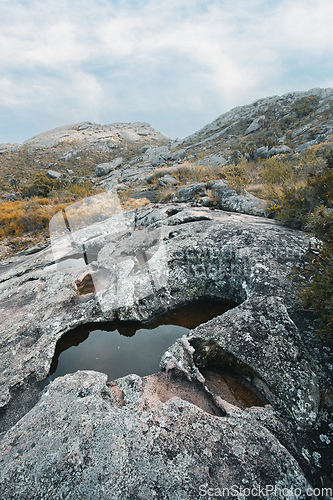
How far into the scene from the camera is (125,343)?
187 inches

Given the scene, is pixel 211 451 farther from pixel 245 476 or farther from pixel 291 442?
pixel 291 442

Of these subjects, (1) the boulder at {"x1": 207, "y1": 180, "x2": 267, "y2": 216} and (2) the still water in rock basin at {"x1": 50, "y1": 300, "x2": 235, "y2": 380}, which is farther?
(1) the boulder at {"x1": 207, "y1": 180, "x2": 267, "y2": 216}

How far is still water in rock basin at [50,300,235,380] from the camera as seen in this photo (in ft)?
13.9

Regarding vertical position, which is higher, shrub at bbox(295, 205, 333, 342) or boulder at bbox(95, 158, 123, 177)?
boulder at bbox(95, 158, 123, 177)

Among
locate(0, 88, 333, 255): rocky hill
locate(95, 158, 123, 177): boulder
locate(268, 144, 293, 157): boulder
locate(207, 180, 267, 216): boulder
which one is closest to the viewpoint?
locate(207, 180, 267, 216): boulder

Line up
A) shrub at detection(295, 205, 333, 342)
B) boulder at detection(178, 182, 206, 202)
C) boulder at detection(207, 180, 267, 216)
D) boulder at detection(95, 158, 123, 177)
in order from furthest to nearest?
boulder at detection(95, 158, 123, 177) < boulder at detection(178, 182, 206, 202) < boulder at detection(207, 180, 267, 216) < shrub at detection(295, 205, 333, 342)

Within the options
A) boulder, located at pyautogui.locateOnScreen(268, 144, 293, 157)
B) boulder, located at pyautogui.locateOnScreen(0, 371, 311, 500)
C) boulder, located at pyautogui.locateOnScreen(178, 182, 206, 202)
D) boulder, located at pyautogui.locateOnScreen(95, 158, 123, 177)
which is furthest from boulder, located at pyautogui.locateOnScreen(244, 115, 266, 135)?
boulder, located at pyautogui.locateOnScreen(0, 371, 311, 500)

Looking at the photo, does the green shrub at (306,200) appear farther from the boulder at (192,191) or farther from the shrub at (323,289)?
the boulder at (192,191)

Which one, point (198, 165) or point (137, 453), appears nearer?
point (137, 453)

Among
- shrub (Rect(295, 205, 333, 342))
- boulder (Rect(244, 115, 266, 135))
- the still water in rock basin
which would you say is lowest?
the still water in rock basin

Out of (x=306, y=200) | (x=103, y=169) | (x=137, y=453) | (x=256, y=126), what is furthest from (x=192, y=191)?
(x=103, y=169)

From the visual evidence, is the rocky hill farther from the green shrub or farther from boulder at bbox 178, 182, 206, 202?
the green shrub

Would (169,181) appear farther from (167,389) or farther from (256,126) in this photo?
(256,126)

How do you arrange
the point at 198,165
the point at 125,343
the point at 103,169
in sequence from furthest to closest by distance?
the point at 103,169
the point at 198,165
the point at 125,343
